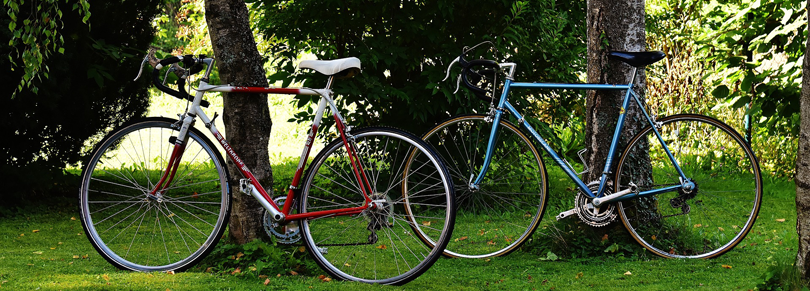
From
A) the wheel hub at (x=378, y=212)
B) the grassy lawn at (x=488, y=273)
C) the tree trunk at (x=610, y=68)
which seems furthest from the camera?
the tree trunk at (x=610, y=68)

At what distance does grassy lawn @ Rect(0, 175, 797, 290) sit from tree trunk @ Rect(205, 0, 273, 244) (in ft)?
2.08

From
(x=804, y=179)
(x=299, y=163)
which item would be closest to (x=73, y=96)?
(x=299, y=163)

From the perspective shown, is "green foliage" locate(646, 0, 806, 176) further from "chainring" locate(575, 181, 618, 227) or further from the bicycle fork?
the bicycle fork

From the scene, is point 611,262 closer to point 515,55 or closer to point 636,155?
point 636,155

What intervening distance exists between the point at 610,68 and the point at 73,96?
4.34 metres

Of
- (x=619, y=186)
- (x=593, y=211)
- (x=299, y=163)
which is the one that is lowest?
(x=593, y=211)

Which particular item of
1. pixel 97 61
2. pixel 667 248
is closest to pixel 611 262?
pixel 667 248

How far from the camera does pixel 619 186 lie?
3936mm

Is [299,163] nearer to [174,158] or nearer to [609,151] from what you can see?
[174,158]

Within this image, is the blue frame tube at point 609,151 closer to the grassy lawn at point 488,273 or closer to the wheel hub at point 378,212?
the grassy lawn at point 488,273

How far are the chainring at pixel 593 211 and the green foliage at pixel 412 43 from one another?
1.74m

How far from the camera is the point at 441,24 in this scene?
568 cm

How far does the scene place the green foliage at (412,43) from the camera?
5535 millimetres

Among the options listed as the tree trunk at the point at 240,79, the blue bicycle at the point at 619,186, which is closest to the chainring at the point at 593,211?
the blue bicycle at the point at 619,186
